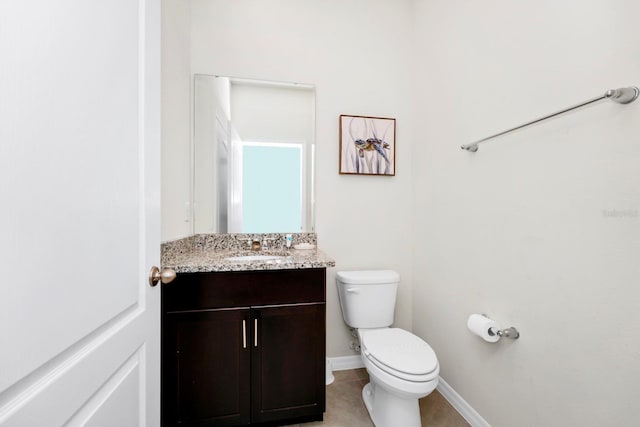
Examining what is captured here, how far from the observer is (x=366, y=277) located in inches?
70.8

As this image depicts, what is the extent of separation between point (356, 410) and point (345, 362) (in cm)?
42

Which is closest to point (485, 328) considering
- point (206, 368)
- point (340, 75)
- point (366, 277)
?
point (366, 277)

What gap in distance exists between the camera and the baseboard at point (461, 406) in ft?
4.78

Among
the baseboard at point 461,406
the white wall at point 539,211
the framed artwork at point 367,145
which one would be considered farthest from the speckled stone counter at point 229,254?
the baseboard at point 461,406

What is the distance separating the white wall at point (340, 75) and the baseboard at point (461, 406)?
476 millimetres

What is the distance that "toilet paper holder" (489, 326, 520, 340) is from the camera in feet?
4.10

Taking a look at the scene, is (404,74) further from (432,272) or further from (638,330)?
(638,330)

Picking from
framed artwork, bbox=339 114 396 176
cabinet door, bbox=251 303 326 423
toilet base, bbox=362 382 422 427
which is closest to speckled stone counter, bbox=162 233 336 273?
cabinet door, bbox=251 303 326 423

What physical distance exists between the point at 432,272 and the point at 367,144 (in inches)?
40.5

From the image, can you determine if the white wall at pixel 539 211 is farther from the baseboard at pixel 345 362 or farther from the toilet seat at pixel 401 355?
the baseboard at pixel 345 362

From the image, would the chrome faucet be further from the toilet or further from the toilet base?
the toilet base

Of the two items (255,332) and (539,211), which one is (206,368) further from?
(539,211)

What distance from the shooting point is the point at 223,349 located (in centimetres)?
136

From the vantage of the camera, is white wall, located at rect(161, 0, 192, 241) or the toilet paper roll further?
white wall, located at rect(161, 0, 192, 241)
